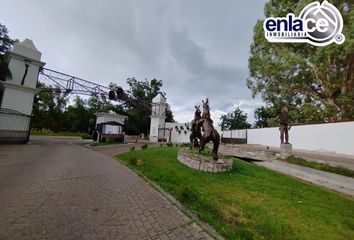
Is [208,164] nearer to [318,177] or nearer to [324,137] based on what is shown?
[318,177]

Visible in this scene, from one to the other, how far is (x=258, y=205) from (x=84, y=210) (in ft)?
13.2

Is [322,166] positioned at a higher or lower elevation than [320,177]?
higher

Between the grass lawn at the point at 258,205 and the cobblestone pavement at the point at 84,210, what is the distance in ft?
1.86

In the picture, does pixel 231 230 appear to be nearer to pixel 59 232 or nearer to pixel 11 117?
pixel 59 232

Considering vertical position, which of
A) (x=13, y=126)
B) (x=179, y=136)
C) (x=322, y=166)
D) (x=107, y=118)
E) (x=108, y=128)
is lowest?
(x=322, y=166)

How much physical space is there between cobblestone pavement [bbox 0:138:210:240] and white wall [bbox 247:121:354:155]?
17.5m

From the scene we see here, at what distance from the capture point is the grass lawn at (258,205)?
3455mm

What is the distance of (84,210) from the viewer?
375 cm

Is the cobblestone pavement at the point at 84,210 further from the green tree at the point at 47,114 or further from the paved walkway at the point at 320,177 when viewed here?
the green tree at the point at 47,114

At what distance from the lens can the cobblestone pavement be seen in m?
2.98

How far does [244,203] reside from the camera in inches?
182

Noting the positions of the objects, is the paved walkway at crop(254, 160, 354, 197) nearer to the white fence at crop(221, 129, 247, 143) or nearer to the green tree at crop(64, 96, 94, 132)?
the white fence at crop(221, 129, 247, 143)

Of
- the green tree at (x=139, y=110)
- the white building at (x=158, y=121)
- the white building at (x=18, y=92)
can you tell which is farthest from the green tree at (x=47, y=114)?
the white building at (x=18, y=92)

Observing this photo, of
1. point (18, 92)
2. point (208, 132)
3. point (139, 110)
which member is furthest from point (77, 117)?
point (208, 132)
